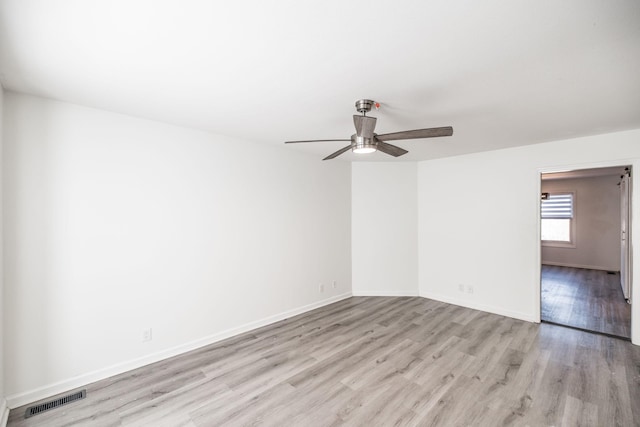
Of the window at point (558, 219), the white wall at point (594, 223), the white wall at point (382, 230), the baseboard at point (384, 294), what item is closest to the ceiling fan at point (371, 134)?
the white wall at point (382, 230)

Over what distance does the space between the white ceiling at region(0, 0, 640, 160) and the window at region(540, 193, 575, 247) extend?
576 cm

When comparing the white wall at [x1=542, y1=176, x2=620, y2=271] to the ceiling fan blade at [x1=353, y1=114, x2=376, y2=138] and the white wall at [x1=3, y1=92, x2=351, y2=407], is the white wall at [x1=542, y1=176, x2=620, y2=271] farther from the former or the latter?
the ceiling fan blade at [x1=353, y1=114, x2=376, y2=138]

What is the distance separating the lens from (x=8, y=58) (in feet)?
5.69

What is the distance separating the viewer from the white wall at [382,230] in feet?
16.6

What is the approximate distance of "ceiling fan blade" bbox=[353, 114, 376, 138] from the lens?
2.09m

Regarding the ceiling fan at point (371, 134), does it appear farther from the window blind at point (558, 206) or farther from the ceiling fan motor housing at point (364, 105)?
the window blind at point (558, 206)

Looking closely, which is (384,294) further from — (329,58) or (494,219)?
(329,58)

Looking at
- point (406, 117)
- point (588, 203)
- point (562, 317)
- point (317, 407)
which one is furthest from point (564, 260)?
point (317, 407)

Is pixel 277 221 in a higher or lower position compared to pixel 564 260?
higher

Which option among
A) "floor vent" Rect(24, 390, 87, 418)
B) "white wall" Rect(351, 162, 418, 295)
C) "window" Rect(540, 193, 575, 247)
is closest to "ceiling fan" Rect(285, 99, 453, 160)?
"white wall" Rect(351, 162, 418, 295)

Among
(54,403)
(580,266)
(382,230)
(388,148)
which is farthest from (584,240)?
(54,403)

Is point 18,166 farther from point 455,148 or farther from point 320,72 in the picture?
point 455,148

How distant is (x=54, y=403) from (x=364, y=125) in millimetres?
3346

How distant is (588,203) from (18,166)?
10456mm
